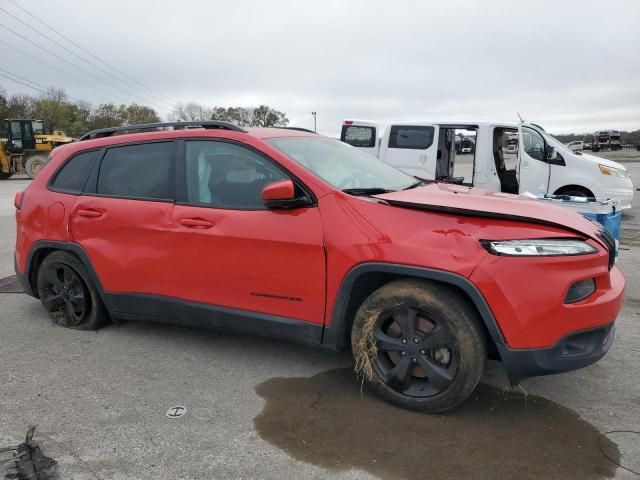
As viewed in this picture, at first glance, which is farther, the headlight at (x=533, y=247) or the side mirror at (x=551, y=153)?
the side mirror at (x=551, y=153)

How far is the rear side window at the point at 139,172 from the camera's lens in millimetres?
3799

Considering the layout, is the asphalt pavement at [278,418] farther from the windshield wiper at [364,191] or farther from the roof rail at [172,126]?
the roof rail at [172,126]

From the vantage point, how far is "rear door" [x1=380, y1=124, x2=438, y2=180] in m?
10.3

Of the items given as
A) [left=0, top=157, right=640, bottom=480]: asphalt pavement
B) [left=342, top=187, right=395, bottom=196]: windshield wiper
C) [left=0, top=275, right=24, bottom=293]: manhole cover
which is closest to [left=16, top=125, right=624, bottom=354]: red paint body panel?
[left=342, top=187, right=395, bottom=196]: windshield wiper

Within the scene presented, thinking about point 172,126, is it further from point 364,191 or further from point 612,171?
point 612,171

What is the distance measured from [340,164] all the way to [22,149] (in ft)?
90.3

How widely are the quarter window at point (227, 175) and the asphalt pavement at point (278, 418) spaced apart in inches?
47.1

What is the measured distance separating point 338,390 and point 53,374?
6.61 ft

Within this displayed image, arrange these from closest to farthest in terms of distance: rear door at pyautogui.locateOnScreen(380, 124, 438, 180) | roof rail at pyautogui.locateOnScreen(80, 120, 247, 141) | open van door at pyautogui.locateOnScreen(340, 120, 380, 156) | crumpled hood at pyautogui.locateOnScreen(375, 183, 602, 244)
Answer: crumpled hood at pyautogui.locateOnScreen(375, 183, 602, 244)
roof rail at pyautogui.locateOnScreen(80, 120, 247, 141)
rear door at pyautogui.locateOnScreen(380, 124, 438, 180)
open van door at pyautogui.locateOnScreen(340, 120, 380, 156)

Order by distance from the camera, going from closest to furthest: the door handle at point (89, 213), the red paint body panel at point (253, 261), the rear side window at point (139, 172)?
1. the red paint body panel at point (253, 261)
2. the rear side window at point (139, 172)
3. the door handle at point (89, 213)

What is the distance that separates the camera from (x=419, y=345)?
291 cm

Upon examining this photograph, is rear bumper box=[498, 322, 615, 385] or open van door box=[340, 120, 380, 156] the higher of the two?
open van door box=[340, 120, 380, 156]

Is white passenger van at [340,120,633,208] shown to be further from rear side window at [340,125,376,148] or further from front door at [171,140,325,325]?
front door at [171,140,325,325]

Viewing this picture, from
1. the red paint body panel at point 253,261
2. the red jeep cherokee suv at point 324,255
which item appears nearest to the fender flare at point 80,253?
the red jeep cherokee suv at point 324,255
